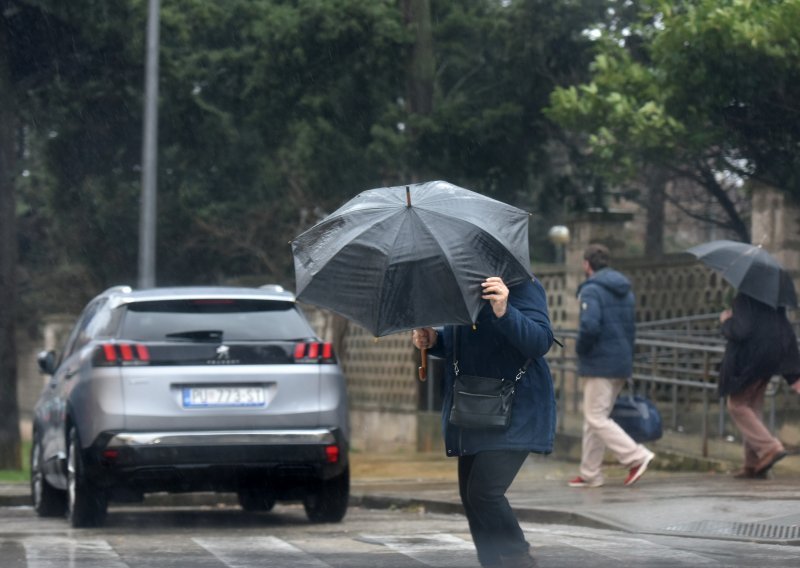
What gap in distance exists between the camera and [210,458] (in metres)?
9.84

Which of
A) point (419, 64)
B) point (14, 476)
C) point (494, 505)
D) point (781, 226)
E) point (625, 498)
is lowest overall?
point (14, 476)

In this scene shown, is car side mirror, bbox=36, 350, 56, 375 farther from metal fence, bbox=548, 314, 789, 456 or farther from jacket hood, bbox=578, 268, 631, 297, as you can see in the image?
metal fence, bbox=548, 314, 789, 456

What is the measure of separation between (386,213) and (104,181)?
20626 millimetres

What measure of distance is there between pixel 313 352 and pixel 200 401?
819 millimetres

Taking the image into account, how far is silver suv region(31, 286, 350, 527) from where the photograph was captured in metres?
9.82

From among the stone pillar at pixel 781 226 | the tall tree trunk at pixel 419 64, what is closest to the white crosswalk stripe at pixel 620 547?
the stone pillar at pixel 781 226

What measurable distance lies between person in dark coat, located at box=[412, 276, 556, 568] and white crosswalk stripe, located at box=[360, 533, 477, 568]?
4.97 ft

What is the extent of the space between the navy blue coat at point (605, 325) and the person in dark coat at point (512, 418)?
506 centimetres

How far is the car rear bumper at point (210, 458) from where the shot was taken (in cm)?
977

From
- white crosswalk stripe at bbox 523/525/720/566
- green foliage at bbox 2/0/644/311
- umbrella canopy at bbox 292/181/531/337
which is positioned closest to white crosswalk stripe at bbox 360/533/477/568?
white crosswalk stripe at bbox 523/525/720/566

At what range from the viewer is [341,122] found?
77.0 feet

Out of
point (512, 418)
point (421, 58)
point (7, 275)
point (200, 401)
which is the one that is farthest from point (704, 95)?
point (512, 418)

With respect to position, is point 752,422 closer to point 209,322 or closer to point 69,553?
point 209,322

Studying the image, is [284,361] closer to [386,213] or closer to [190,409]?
[190,409]
